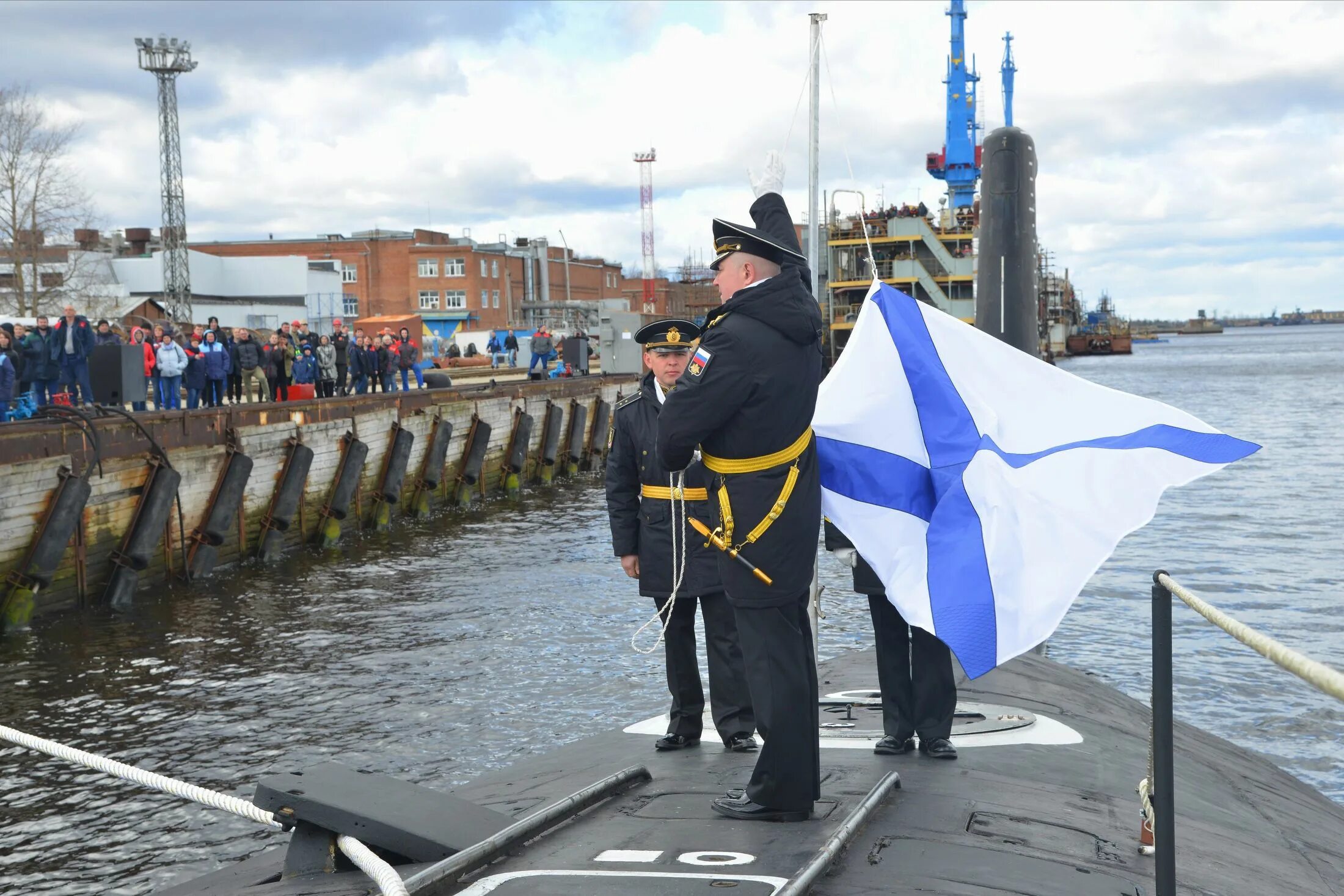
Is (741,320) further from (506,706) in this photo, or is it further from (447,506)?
(447,506)

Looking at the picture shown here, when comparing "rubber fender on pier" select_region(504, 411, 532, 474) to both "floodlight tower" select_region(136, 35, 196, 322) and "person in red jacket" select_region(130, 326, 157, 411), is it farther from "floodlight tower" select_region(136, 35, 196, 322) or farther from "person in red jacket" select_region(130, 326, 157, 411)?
"floodlight tower" select_region(136, 35, 196, 322)

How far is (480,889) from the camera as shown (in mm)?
3711

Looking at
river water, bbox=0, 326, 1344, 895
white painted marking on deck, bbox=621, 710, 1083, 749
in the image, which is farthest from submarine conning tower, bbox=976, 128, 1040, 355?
white painted marking on deck, bbox=621, 710, 1083, 749

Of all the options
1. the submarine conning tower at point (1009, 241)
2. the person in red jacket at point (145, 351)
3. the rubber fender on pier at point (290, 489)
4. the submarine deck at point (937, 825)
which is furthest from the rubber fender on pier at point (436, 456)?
the submarine deck at point (937, 825)

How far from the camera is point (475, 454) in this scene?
90.5ft

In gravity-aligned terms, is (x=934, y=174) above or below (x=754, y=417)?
above

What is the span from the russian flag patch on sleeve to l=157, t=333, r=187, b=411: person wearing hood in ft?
62.1

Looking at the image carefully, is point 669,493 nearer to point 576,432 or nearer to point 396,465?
point 396,465

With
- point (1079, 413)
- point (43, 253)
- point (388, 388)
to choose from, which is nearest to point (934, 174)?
point (43, 253)

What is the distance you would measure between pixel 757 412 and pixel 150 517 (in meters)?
14.4

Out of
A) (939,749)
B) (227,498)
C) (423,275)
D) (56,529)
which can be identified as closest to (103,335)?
(227,498)

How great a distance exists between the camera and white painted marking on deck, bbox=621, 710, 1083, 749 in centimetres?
613

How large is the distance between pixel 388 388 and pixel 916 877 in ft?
93.3

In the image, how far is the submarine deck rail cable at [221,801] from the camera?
11.3ft
